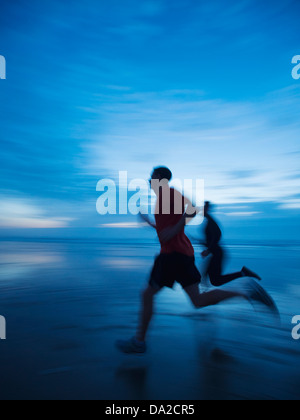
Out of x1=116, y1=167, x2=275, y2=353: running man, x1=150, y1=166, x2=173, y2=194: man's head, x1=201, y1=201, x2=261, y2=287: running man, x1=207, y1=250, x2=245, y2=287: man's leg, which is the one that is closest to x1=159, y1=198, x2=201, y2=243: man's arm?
x1=116, y1=167, x2=275, y2=353: running man

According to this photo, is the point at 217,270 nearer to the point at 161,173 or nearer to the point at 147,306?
the point at 147,306

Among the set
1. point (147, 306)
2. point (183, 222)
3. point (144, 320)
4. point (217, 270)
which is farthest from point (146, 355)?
point (217, 270)

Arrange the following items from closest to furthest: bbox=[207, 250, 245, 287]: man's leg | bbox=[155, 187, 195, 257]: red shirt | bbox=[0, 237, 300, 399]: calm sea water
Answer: bbox=[0, 237, 300, 399]: calm sea water, bbox=[155, 187, 195, 257]: red shirt, bbox=[207, 250, 245, 287]: man's leg

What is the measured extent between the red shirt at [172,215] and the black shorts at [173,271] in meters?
0.06

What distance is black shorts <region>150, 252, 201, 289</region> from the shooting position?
319 centimetres

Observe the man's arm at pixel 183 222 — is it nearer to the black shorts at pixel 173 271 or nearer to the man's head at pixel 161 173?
the black shorts at pixel 173 271

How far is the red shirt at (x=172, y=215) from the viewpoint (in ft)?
10.4

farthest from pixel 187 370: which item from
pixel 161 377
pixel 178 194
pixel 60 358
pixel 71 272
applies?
pixel 71 272

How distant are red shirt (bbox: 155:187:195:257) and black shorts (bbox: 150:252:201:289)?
62 mm

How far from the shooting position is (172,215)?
3178 mm

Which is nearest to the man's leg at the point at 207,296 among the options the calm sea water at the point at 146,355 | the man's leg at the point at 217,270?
the calm sea water at the point at 146,355

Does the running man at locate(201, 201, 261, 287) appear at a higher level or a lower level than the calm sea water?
higher

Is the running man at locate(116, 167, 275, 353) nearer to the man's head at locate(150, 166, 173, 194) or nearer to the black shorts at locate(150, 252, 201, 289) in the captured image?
the black shorts at locate(150, 252, 201, 289)
